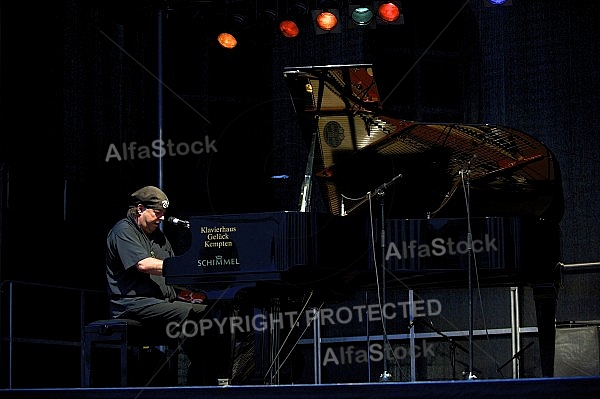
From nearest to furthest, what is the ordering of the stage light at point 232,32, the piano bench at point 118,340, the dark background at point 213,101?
1. the piano bench at point 118,340
2. the dark background at point 213,101
3. the stage light at point 232,32

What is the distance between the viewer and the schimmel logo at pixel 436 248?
17.3ft

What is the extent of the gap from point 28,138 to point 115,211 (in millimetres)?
838

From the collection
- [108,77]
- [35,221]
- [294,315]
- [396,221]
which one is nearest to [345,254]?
[396,221]

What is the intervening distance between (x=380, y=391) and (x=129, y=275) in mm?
2482

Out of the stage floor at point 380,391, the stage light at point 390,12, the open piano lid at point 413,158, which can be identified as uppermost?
the stage light at point 390,12

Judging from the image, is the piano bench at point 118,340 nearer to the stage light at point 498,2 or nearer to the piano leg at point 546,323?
the piano leg at point 546,323

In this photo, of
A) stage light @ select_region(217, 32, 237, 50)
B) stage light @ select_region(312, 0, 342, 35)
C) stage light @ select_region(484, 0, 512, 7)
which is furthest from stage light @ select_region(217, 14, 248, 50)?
stage light @ select_region(484, 0, 512, 7)

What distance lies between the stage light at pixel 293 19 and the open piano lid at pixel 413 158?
1646 millimetres

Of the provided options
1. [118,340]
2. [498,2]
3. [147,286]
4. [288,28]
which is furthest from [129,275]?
[498,2]

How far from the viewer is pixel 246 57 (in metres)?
8.07

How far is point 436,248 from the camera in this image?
531 cm

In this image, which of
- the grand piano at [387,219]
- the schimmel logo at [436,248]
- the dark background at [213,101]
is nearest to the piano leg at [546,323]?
the grand piano at [387,219]

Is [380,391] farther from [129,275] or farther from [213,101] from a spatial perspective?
[213,101]

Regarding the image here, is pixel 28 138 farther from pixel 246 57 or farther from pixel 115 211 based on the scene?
pixel 246 57
